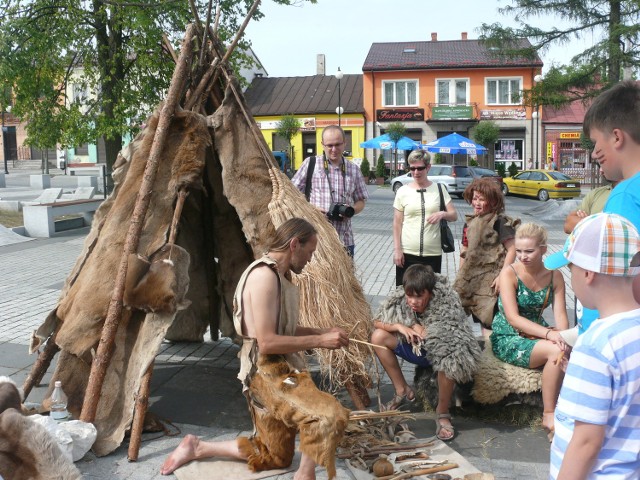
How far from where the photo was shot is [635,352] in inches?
76.7

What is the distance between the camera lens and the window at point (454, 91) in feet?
138

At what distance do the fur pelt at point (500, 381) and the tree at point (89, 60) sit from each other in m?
12.8

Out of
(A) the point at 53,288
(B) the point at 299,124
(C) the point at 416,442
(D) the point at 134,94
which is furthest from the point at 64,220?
(B) the point at 299,124

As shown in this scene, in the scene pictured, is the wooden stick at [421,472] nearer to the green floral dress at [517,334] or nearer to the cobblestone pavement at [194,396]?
the cobblestone pavement at [194,396]

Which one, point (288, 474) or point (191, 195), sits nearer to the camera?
point (288, 474)

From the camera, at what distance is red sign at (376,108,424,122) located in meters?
42.0

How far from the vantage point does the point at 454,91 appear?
42281 millimetres

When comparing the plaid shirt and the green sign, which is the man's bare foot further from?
the green sign

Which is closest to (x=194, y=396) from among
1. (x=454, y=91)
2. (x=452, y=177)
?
(x=452, y=177)

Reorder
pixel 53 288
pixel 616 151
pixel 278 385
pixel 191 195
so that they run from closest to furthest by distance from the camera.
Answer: pixel 616 151 → pixel 278 385 → pixel 191 195 → pixel 53 288

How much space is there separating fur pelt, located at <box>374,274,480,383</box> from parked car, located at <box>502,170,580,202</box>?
23270 mm

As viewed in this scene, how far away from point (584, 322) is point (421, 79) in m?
41.3

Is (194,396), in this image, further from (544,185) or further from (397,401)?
(544,185)

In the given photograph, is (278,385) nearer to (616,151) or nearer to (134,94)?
(616,151)
